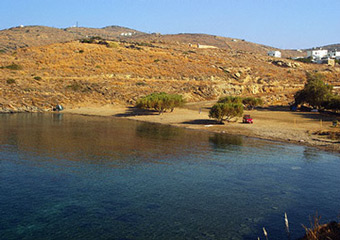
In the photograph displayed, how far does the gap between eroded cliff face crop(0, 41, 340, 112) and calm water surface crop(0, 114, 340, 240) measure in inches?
1469

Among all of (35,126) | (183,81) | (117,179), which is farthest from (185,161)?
(183,81)

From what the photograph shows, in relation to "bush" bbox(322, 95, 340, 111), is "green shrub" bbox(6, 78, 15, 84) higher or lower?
higher

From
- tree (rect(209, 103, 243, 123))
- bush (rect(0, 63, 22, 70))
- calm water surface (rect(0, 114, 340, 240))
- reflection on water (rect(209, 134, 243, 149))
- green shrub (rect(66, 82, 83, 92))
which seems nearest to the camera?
calm water surface (rect(0, 114, 340, 240))

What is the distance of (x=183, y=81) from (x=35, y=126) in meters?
56.8

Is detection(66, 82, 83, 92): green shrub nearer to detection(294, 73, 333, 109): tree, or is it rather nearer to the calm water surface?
the calm water surface

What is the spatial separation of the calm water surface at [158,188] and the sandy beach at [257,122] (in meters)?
4.88

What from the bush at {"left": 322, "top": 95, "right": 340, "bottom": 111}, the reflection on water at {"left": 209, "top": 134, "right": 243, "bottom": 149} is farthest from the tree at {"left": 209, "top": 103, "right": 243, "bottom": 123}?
the bush at {"left": 322, "top": 95, "right": 340, "bottom": 111}

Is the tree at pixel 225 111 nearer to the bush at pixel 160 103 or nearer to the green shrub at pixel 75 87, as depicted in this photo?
the bush at pixel 160 103

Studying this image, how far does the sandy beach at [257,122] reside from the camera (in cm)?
4225

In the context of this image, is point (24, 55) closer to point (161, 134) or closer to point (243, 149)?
point (161, 134)

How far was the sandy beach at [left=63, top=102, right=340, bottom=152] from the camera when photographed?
42.2 m

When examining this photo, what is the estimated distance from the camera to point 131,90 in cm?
8325

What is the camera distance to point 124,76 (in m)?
94.0

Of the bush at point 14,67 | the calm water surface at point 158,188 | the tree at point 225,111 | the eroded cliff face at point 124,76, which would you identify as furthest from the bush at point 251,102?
the bush at point 14,67
